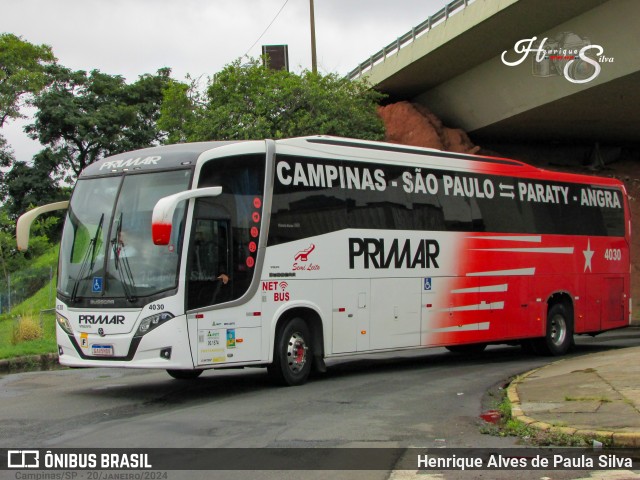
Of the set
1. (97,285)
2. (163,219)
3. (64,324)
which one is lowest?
(64,324)

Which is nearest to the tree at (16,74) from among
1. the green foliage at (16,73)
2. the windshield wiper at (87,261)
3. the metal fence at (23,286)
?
the green foliage at (16,73)

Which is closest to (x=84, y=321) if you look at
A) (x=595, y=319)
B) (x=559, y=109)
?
(x=595, y=319)

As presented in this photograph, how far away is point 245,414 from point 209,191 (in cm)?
312

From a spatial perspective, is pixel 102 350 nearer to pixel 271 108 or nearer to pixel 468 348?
pixel 468 348

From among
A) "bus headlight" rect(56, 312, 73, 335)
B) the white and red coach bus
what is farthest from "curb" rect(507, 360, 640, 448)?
"bus headlight" rect(56, 312, 73, 335)

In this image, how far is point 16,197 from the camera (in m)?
48.0

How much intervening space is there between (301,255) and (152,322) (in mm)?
2727

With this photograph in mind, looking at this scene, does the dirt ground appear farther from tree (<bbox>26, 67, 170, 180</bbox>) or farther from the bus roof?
tree (<bbox>26, 67, 170, 180</bbox>)

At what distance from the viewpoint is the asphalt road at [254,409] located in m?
8.23

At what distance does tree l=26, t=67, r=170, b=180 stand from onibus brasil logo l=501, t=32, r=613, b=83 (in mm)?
28470

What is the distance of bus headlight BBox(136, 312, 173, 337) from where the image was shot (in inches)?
425

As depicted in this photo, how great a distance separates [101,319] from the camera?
1108 centimetres

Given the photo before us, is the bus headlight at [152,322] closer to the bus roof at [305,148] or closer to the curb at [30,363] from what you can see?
the bus roof at [305,148]

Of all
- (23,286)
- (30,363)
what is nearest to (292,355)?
(30,363)
